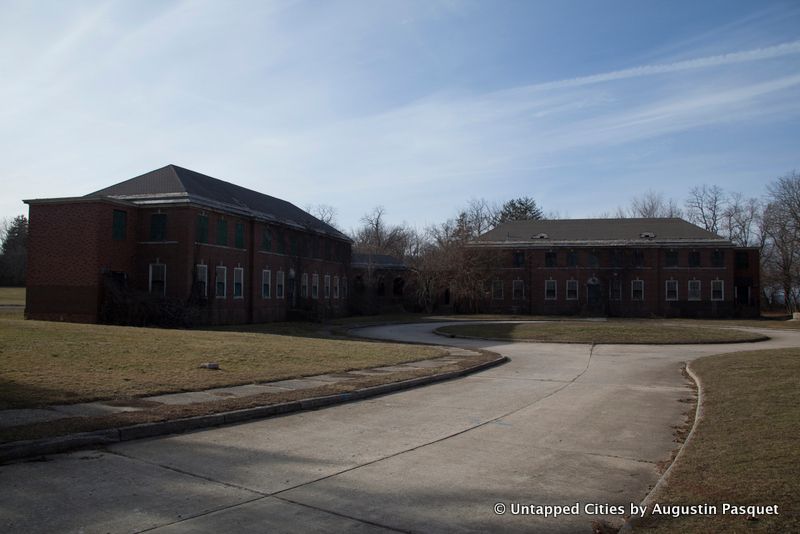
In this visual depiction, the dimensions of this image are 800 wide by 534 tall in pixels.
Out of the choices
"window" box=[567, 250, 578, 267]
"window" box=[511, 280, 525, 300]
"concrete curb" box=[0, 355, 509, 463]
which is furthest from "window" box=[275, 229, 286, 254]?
"concrete curb" box=[0, 355, 509, 463]

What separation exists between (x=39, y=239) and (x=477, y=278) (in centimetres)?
3960

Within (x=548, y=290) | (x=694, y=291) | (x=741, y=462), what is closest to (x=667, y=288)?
(x=694, y=291)

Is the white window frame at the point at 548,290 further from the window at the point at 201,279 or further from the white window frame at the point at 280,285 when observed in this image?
the window at the point at 201,279

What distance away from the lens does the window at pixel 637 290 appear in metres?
61.3

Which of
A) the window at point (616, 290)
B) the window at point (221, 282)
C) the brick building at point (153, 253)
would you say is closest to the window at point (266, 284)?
the brick building at point (153, 253)

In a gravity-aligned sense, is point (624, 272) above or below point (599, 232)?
below

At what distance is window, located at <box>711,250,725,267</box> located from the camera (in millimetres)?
60188

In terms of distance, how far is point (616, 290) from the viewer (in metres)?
62.0

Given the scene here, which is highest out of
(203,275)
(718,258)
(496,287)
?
(718,258)

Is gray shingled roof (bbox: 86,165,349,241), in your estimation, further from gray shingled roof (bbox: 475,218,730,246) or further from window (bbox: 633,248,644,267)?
window (bbox: 633,248,644,267)

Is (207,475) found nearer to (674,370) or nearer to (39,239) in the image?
(674,370)

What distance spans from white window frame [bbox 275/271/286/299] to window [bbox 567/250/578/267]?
30772 millimetres

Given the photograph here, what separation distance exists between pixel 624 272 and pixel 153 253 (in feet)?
145

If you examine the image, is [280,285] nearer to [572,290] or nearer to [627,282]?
[572,290]
